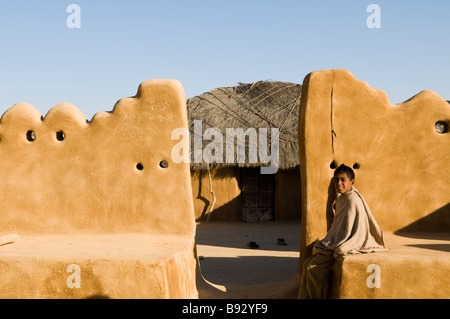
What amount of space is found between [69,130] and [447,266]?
4.62 meters

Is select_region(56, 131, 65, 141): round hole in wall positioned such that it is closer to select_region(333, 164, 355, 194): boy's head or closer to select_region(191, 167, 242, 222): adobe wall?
select_region(333, 164, 355, 194): boy's head

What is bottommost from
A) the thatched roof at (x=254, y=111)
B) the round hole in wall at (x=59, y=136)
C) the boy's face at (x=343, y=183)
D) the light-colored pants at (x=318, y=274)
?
the light-colored pants at (x=318, y=274)

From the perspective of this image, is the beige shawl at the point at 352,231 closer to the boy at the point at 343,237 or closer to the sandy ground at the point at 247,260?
the boy at the point at 343,237

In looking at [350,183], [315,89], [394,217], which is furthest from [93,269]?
[394,217]

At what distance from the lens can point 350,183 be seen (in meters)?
4.94

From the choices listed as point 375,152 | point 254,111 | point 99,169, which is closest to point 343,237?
point 375,152

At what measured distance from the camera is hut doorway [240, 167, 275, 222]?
1402 cm

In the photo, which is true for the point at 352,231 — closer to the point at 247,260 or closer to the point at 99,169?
the point at 99,169

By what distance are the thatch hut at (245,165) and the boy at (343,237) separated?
8667mm

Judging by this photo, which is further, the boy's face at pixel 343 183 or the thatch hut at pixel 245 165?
the thatch hut at pixel 245 165

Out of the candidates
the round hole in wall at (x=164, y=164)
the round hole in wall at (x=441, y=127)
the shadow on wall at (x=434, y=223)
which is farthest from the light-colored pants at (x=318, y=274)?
the round hole in wall at (x=441, y=127)

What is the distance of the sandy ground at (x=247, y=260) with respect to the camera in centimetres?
604

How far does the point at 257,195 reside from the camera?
14094 mm

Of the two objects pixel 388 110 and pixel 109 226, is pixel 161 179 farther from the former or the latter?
pixel 388 110
